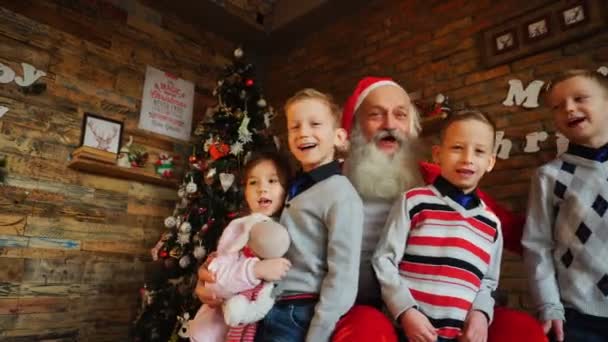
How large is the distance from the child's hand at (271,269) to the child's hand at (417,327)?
0.34m

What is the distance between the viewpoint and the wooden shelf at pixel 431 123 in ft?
9.05

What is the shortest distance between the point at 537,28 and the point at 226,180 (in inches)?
88.6

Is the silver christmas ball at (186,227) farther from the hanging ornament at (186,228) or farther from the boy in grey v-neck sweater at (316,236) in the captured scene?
the boy in grey v-neck sweater at (316,236)

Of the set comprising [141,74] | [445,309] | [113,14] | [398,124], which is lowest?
[445,309]

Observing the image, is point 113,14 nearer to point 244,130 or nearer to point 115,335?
point 244,130

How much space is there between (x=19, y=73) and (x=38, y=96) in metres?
0.18

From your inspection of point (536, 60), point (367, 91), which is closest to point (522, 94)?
point (536, 60)

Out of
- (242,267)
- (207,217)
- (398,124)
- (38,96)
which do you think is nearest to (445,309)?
(242,267)

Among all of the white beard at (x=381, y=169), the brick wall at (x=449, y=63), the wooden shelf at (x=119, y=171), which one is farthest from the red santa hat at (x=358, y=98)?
the wooden shelf at (x=119, y=171)

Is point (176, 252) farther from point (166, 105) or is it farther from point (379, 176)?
point (379, 176)

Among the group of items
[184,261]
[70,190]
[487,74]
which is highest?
[487,74]

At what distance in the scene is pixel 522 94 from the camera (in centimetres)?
257

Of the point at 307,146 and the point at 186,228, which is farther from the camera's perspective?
the point at 186,228

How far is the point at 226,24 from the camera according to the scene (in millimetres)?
3908
